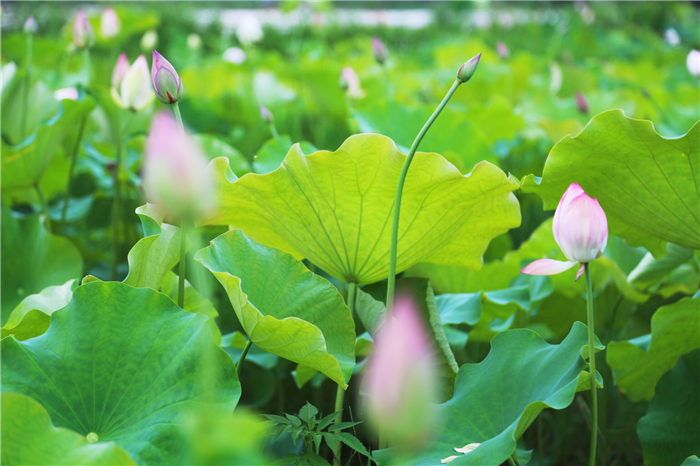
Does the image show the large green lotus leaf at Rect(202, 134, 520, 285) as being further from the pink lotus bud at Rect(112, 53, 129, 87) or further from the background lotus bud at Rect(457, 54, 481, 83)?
the pink lotus bud at Rect(112, 53, 129, 87)

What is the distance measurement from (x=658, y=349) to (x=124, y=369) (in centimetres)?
62

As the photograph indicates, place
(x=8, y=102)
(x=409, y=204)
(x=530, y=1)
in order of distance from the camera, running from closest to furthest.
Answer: (x=409, y=204), (x=8, y=102), (x=530, y=1)

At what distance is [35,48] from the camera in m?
2.11

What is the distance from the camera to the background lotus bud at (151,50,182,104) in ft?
1.85

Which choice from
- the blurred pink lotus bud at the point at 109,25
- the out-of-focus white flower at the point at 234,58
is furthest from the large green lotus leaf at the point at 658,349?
the out-of-focus white flower at the point at 234,58

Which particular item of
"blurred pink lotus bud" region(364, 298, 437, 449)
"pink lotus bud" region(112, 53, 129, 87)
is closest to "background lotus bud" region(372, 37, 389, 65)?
"pink lotus bud" region(112, 53, 129, 87)

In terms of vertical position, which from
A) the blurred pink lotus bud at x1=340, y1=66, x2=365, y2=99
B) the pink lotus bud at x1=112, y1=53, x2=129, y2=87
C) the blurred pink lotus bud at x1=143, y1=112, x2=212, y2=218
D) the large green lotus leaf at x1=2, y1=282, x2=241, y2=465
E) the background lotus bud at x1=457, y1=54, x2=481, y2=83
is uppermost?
the blurred pink lotus bud at x1=143, y1=112, x2=212, y2=218

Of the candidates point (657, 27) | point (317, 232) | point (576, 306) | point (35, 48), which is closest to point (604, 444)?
point (576, 306)

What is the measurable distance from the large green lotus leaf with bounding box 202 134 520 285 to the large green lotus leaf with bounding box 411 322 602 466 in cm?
16

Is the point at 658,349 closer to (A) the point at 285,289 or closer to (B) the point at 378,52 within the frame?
(A) the point at 285,289

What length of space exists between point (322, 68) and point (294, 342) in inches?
53.9

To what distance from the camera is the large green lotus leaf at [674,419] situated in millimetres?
698

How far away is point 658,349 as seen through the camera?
75cm

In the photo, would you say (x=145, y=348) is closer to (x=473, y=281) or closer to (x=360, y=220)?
(x=360, y=220)
